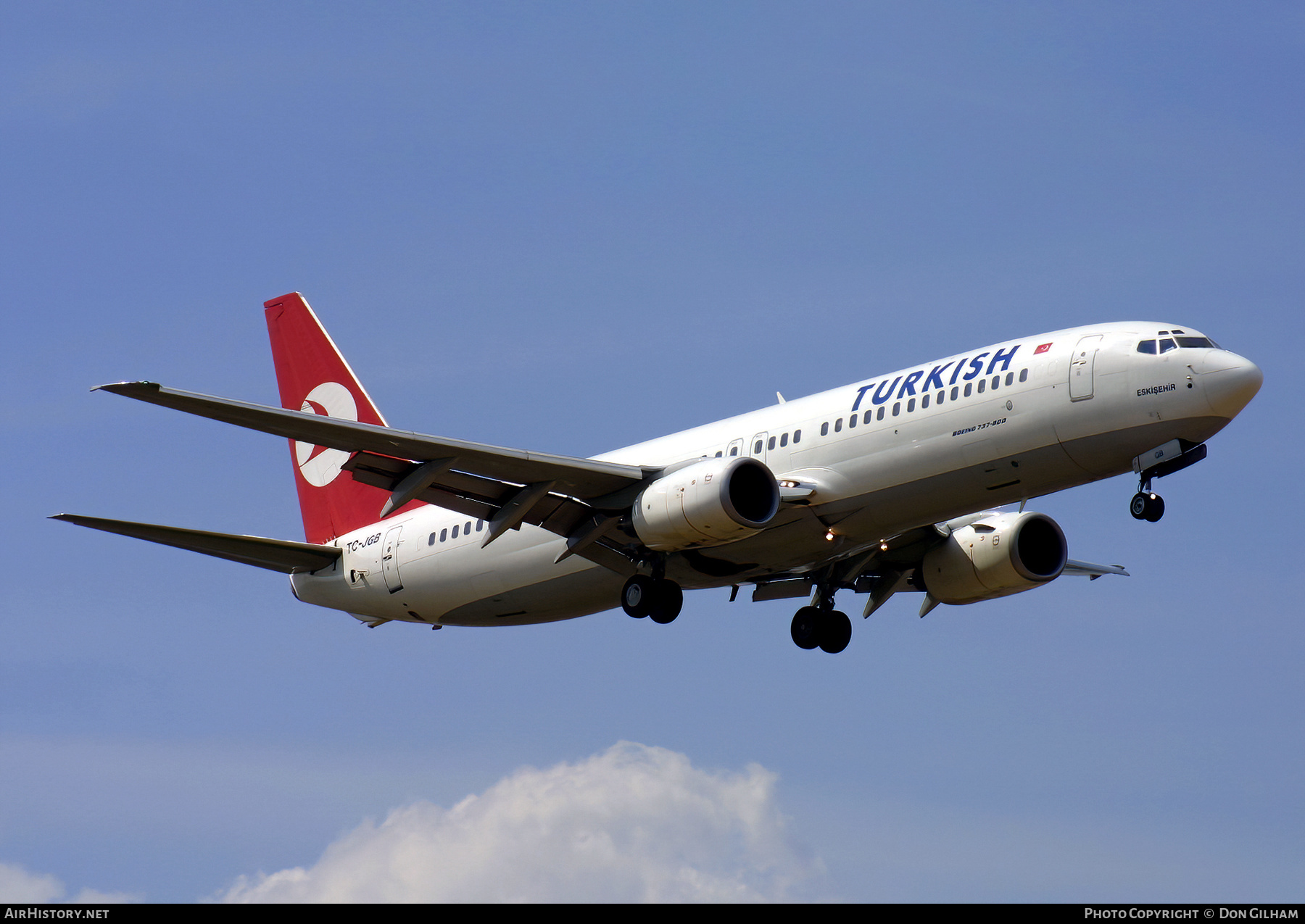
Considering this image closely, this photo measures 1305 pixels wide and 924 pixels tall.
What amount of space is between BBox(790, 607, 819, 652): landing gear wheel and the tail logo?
12562 mm

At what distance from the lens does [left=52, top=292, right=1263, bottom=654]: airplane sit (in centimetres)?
3058

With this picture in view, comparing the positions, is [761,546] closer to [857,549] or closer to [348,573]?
[857,549]

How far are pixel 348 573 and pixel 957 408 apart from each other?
51.8 ft

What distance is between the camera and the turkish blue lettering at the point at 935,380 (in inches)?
1261

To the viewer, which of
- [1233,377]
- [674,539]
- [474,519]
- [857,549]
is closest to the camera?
[1233,377]

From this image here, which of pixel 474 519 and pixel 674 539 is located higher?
pixel 474 519

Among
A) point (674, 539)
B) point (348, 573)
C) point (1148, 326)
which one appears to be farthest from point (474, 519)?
point (1148, 326)

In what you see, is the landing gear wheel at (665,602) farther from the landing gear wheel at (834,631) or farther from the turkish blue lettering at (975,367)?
the turkish blue lettering at (975,367)

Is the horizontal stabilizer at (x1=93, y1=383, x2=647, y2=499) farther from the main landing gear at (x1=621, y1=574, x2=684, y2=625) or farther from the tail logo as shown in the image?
the tail logo

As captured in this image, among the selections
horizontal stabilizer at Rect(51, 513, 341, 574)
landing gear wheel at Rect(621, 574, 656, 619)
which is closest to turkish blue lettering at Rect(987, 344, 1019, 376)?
landing gear wheel at Rect(621, 574, 656, 619)

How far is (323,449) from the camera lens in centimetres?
4272

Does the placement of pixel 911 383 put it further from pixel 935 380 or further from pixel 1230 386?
pixel 1230 386
